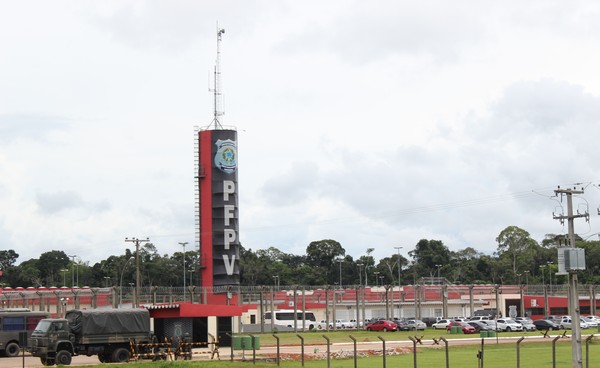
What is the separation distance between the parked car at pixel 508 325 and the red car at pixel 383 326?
11026 millimetres

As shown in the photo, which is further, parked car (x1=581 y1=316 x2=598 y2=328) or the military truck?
parked car (x1=581 y1=316 x2=598 y2=328)

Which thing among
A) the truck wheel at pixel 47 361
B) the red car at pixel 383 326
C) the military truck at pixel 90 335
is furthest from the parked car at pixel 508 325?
the truck wheel at pixel 47 361

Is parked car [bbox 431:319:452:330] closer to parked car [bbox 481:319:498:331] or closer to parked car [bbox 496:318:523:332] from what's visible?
parked car [bbox 496:318:523:332]

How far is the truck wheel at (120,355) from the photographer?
51.2 m

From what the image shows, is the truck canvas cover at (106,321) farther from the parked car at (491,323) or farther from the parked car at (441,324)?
the parked car at (441,324)

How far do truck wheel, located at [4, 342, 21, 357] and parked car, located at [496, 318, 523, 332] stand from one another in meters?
50.6

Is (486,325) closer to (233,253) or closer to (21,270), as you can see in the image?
(233,253)

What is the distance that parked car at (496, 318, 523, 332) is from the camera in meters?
90.8

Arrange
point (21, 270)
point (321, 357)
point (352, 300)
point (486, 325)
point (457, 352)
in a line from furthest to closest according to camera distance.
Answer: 1. point (21, 270)
2. point (352, 300)
3. point (486, 325)
4. point (457, 352)
5. point (321, 357)

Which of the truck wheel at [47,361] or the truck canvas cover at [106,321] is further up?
the truck canvas cover at [106,321]

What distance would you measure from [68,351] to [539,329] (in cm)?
5992

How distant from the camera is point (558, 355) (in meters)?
54.8

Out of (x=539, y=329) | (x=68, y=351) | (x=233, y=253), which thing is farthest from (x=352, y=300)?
(x=68, y=351)

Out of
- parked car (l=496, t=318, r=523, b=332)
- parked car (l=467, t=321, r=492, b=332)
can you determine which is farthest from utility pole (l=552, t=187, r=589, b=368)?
parked car (l=496, t=318, r=523, b=332)
